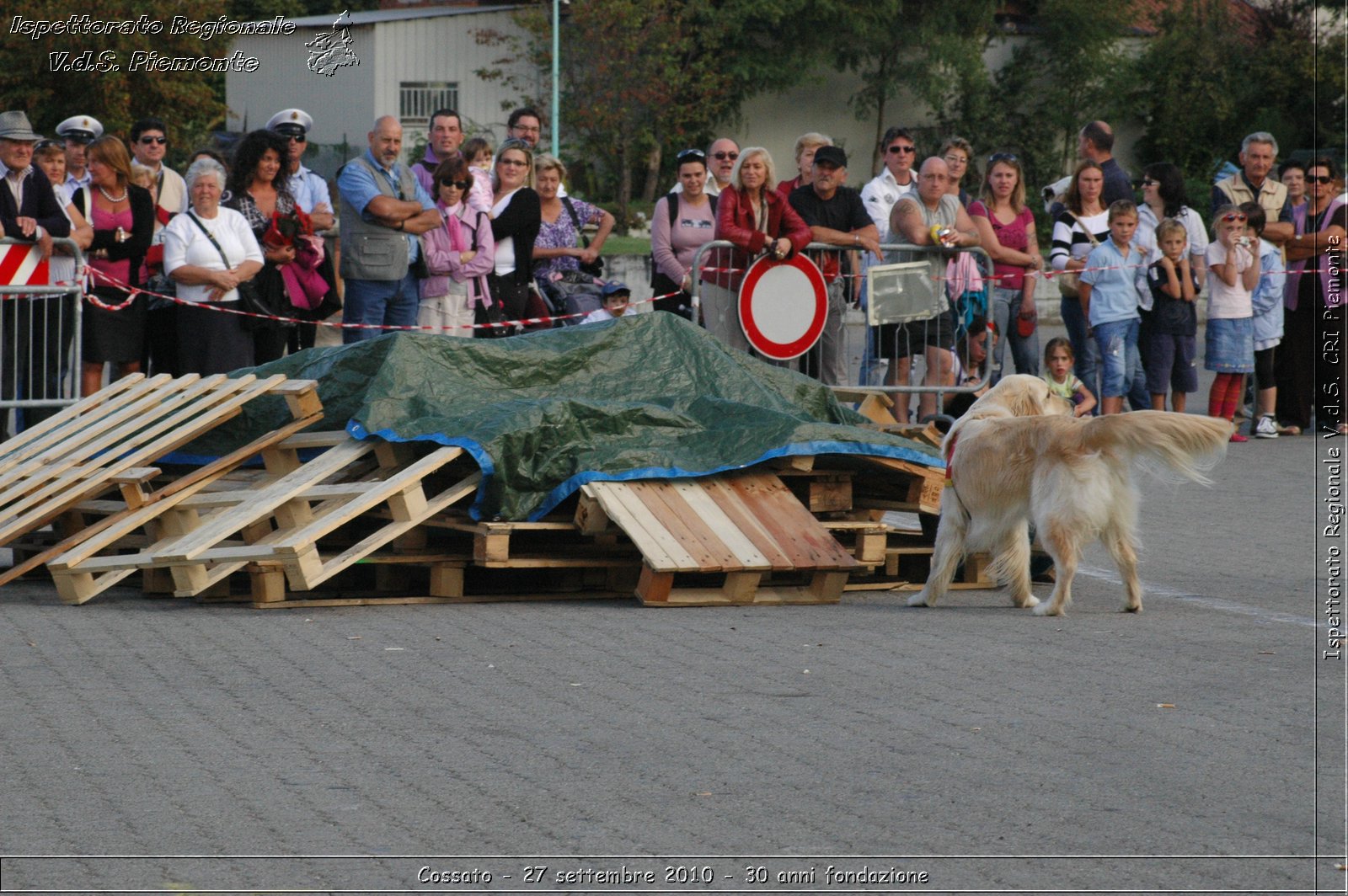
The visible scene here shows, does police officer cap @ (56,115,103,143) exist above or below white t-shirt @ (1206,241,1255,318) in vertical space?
above

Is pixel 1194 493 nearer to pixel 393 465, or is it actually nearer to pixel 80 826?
pixel 393 465

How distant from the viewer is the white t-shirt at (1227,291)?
601 inches

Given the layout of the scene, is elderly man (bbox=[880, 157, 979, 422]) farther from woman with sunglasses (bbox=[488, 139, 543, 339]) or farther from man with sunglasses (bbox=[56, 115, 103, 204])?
man with sunglasses (bbox=[56, 115, 103, 204])

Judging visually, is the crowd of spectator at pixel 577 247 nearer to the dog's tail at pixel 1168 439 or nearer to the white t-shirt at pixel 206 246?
the white t-shirt at pixel 206 246

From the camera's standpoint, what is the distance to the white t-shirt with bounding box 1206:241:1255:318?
1527 centimetres

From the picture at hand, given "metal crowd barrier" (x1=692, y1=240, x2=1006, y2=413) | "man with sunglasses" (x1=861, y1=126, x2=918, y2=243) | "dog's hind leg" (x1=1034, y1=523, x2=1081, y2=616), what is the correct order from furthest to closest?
1. "man with sunglasses" (x1=861, y1=126, x2=918, y2=243)
2. "metal crowd barrier" (x1=692, y1=240, x2=1006, y2=413)
3. "dog's hind leg" (x1=1034, y1=523, x2=1081, y2=616)

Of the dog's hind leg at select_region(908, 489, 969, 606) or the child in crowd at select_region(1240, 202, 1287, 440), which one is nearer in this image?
the dog's hind leg at select_region(908, 489, 969, 606)

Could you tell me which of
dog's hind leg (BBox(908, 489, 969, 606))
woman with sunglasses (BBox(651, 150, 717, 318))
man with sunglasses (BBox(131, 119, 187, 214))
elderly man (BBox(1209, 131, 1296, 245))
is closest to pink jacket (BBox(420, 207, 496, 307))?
woman with sunglasses (BBox(651, 150, 717, 318))

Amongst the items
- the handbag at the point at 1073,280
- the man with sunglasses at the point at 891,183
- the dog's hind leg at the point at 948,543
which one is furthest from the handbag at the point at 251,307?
the handbag at the point at 1073,280

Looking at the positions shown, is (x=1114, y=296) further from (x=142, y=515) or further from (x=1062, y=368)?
(x=142, y=515)

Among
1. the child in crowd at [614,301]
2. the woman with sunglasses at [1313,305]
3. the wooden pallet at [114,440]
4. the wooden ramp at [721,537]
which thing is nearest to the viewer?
the wooden ramp at [721,537]

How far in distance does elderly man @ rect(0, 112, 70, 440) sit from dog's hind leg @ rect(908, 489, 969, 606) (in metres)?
6.12

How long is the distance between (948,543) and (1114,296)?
259 inches

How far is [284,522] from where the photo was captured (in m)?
8.55
